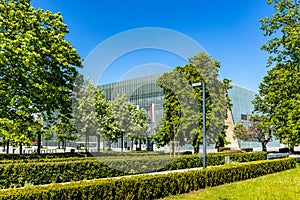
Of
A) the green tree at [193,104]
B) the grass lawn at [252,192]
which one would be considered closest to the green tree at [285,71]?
the green tree at [193,104]

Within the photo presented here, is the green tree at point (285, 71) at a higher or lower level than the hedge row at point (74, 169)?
higher

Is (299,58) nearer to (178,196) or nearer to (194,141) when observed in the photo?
(194,141)

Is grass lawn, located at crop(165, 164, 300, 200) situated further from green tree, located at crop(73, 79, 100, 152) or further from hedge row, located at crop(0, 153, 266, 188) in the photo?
green tree, located at crop(73, 79, 100, 152)

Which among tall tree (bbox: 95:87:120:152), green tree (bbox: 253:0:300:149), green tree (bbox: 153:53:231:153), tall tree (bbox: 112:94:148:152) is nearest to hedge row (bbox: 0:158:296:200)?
green tree (bbox: 253:0:300:149)

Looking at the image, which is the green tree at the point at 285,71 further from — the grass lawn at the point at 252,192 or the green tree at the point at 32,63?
the green tree at the point at 32,63

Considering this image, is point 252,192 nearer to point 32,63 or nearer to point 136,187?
point 136,187

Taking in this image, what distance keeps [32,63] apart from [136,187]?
10.5m

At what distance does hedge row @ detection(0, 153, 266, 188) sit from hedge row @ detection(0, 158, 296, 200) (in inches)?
189

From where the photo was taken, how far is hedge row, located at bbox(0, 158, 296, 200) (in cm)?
687

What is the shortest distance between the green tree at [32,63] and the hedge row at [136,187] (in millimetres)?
9494

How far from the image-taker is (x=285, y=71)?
19.5 m

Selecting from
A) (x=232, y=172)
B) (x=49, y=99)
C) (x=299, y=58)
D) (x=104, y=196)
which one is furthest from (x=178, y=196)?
(x=299, y=58)

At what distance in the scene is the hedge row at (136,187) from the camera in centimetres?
687

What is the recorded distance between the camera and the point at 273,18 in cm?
2106
